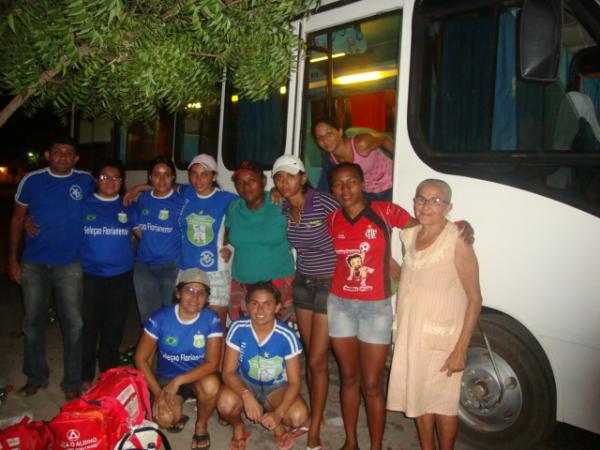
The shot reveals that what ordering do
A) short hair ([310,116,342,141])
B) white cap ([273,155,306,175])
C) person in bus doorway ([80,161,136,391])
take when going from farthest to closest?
person in bus doorway ([80,161,136,391]) → short hair ([310,116,342,141]) → white cap ([273,155,306,175])

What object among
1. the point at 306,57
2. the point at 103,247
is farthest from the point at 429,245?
the point at 103,247

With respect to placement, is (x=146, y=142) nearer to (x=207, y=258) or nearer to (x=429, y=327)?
(x=207, y=258)

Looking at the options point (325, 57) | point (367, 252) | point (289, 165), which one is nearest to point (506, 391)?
point (367, 252)

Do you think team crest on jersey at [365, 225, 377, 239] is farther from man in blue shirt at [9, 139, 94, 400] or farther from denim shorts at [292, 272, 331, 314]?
man in blue shirt at [9, 139, 94, 400]

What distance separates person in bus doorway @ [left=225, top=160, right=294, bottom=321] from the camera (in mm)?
3553

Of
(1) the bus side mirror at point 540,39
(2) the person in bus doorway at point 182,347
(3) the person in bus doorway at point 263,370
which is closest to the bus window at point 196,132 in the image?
(2) the person in bus doorway at point 182,347

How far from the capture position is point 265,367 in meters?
3.37

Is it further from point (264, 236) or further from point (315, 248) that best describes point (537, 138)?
point (264, 236)

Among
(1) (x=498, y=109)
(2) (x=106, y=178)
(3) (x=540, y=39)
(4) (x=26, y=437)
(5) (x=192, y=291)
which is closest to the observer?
(3) (x=540, y=39)

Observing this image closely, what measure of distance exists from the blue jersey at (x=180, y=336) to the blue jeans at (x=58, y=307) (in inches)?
32.3

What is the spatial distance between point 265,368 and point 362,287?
1016 mm

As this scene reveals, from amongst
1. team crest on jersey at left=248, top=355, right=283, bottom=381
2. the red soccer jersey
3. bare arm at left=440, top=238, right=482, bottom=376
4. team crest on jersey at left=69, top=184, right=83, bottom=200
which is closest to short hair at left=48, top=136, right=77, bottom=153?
team crest on jersey at left=69, top=184, right=83, bottom=200

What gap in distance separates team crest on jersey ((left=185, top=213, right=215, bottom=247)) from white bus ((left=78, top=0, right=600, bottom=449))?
1555 mm

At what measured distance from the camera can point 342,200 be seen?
9.79 feet
